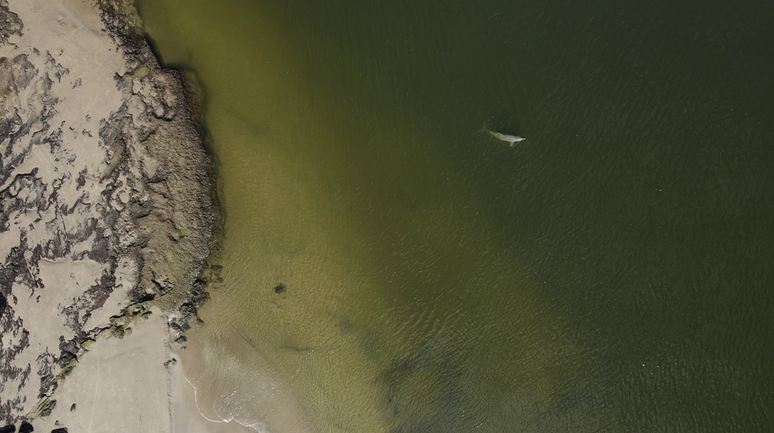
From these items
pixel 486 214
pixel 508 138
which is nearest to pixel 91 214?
pixel 486 214

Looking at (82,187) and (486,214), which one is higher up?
(486,214)

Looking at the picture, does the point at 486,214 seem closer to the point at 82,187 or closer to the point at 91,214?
the point at 91,214

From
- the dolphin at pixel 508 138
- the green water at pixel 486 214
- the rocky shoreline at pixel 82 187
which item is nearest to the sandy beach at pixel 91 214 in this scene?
the rocky shoreline at pixel 82 187

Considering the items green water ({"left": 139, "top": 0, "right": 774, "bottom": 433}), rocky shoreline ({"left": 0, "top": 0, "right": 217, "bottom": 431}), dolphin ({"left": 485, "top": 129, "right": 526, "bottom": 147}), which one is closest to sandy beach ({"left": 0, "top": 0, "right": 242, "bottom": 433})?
rocky shoreline ({"left": 0, "top": 0, "right": 217, "bottom": 431})

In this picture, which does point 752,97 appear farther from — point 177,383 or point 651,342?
point 177,383

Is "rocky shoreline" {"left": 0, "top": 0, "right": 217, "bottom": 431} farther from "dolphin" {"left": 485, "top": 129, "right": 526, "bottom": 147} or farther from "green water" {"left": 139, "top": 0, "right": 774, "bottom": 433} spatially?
"dolphin" {"left": 485, "top": 129, "right": 526, "bottom": 147}
